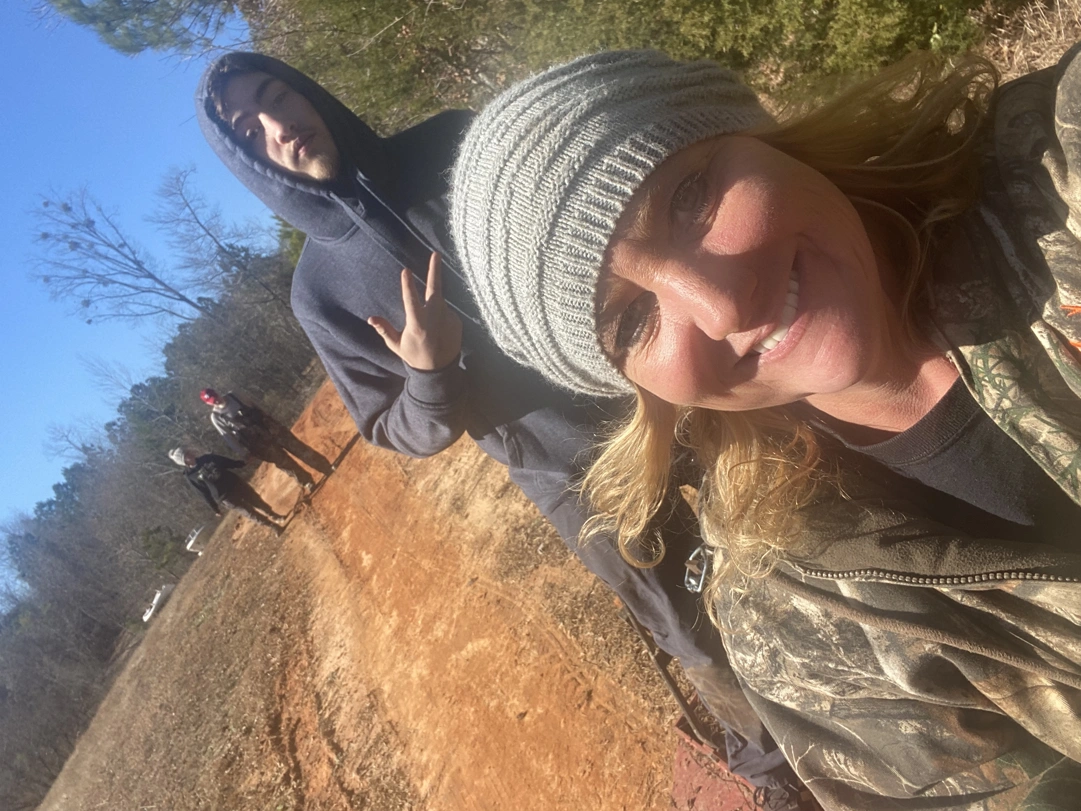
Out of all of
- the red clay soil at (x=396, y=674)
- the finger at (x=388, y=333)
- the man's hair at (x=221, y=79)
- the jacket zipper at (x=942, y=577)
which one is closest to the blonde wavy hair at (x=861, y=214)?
the jacket zipper at (x=942, y=577)

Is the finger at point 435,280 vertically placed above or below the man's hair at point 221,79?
below

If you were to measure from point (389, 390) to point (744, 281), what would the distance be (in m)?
2.14

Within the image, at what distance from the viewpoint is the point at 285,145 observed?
3.01 metres

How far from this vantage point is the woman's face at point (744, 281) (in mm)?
1370

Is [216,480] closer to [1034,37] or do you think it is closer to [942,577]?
[1034,37]

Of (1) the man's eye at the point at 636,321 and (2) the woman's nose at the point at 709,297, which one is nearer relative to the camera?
(2) the woman's nose at the point at 709,297

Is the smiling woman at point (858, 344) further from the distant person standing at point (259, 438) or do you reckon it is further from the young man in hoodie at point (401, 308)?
the distant person standing at point (259, 438)

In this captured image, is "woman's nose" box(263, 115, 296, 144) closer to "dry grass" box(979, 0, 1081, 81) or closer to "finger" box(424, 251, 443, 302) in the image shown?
"finger" box(424, 251, 443, 302)

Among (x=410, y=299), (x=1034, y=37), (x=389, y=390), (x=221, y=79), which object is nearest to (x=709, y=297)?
(x=410, y=299)

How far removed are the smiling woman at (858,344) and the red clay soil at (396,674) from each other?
2.14m

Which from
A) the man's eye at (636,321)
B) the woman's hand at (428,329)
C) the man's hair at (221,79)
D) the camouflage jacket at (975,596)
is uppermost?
the man's hair at (221,79)

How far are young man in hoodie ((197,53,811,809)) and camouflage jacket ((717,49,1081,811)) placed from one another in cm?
119

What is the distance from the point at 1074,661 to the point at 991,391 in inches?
23.3

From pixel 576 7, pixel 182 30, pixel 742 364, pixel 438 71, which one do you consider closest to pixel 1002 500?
pixel 742 364
